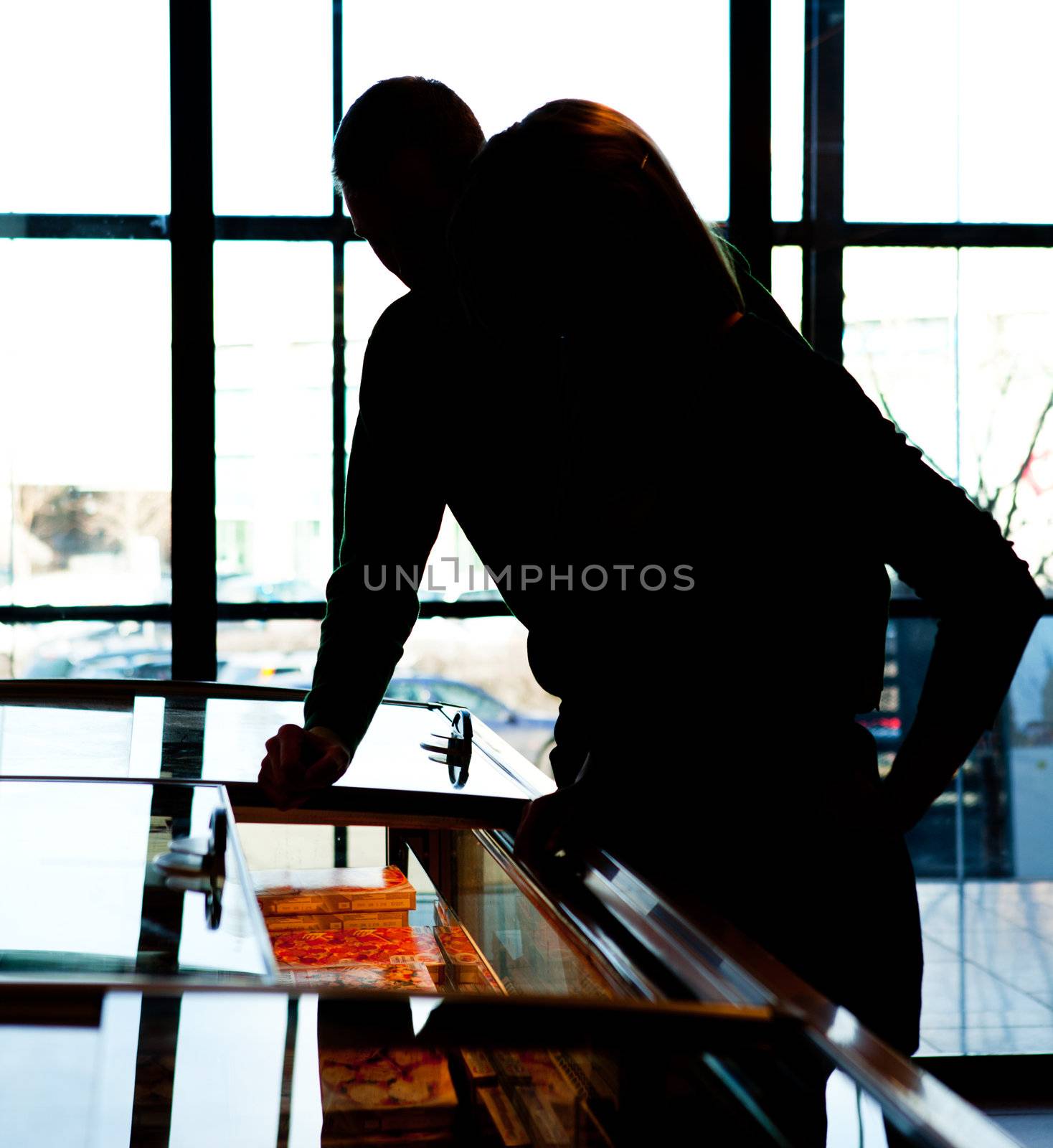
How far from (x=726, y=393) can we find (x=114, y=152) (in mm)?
2604

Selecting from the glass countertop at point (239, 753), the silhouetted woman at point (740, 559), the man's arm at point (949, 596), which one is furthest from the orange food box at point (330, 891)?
the man's arm at point (949, 596)

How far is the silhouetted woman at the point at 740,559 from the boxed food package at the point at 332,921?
0.44 m

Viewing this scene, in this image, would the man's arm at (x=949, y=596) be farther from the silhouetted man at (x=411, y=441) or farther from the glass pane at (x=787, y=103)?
the glass pane at (x=787, y=103)

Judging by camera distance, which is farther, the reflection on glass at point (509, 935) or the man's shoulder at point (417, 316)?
the man's shoulder at point (417, 316)

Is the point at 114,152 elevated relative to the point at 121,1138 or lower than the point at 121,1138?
elevated

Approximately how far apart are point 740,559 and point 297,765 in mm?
502

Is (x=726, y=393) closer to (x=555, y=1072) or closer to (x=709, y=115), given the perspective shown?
(x=555, y=1072)

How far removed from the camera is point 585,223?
96 centimetres

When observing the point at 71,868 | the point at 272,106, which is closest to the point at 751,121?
the point at 272,106

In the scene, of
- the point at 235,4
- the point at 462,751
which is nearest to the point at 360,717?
the point at 462,751

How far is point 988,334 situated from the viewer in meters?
3.37

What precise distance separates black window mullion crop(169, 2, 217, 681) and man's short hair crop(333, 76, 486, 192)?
72.0 inches

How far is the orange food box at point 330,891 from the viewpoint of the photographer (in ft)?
4.50

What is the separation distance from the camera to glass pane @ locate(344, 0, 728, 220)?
3223 mm
